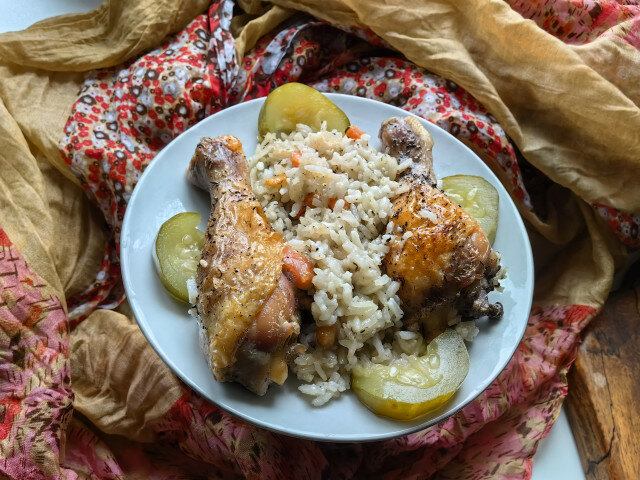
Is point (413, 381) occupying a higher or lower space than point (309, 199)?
Answer: lower

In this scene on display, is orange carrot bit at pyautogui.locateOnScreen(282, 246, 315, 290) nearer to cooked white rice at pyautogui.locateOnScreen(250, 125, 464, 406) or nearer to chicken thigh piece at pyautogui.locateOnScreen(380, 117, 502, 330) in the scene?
cooked white rice at pyautogui.locateOnScreen(250, 125, 464, 406)

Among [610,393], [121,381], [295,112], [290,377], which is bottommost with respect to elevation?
[610,393]

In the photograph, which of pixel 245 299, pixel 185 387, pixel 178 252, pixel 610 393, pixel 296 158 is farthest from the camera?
pixel 610 393

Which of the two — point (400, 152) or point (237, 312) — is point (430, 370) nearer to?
point (237, 312)

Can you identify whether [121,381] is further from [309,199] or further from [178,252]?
[309,199]

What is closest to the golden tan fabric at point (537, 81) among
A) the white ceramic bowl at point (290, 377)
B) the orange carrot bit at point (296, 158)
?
the white ceramic bowl at point (290, 377)

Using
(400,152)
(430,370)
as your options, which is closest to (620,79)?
(400,152)

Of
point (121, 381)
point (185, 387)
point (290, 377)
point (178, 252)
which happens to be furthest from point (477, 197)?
point (121, 381)
